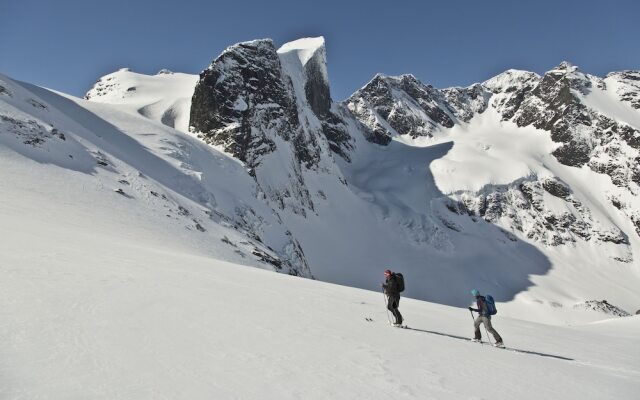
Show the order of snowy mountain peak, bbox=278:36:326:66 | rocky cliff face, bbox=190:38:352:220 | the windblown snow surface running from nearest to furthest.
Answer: the windblown snow surface < rocky cliff face, bbox=190:38:352:220 < snowy mountain peak, bbox=278:36:326:66

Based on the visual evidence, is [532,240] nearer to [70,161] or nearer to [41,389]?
[70,161]

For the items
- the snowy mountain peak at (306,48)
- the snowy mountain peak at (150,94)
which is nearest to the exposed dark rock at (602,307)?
the snowy mountain peak at (150,94)

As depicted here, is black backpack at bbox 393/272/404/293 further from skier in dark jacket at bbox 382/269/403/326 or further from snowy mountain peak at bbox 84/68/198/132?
snowy mountain peak at bbox 84/68/198/132

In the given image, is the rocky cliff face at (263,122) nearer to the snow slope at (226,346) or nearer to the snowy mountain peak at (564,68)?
the snow slope at (226,346)

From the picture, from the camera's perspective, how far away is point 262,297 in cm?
1259

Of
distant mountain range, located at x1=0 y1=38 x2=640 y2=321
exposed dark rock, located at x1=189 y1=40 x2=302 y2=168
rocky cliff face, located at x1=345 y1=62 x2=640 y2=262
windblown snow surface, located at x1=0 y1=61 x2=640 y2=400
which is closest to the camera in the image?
windblown snow surface, located at x1=0 y1=61 x2=640 y2=400

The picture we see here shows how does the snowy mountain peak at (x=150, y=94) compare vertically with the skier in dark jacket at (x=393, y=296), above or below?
above

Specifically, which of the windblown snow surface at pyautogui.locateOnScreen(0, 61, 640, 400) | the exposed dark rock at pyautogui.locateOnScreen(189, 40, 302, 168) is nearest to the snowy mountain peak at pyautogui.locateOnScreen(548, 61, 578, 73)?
the exposed dark rock at pyautogui.locateOnScreen(189, 40, 302, 168)

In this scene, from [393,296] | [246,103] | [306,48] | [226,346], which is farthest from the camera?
[306,48]

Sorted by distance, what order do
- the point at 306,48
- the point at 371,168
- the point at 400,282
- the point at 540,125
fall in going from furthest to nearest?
the point at 540,125 → the point at 371,168 → the point at 306,48 → the point at 400,282

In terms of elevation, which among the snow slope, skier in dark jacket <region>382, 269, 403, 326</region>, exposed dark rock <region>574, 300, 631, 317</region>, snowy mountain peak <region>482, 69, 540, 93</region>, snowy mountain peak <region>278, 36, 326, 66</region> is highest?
snowy mountain peak <region>482, 69, 540, 93</region>

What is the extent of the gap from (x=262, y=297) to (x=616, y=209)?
148 m

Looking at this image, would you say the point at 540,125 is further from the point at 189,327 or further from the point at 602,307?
the point at 189,327

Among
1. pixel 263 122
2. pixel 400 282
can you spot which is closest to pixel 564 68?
pixel 263 122
